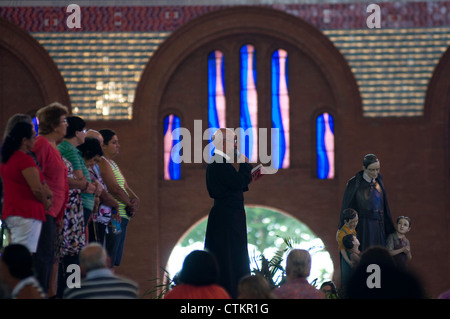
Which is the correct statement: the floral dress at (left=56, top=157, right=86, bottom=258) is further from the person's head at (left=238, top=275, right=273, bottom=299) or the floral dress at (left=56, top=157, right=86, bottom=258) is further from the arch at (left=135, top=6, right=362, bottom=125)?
the arch at (left=135, top=6, right=362, bottom=125)

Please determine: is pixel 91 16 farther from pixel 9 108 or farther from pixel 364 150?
pixel 364 150

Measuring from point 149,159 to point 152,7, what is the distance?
333cm

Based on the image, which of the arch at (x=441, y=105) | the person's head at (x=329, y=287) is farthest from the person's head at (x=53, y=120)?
the arch at (x=441, y=105)

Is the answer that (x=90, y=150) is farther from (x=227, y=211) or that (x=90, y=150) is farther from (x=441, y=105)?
(x=441, y=105)

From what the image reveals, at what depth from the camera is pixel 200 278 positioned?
6.90 m

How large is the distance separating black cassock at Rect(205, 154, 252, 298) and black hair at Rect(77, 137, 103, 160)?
1.28m

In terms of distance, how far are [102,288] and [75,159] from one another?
2663mm

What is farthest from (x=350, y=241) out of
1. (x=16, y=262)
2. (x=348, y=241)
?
(x=16, y=262)

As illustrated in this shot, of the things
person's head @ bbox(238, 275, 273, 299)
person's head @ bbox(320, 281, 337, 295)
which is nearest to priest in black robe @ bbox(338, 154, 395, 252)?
person's head @ bbox(320, 281, 337, 295)

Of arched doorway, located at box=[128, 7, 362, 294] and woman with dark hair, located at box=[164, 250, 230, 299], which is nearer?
woman with dark hair, located at box=[164, 250, 230, 299]

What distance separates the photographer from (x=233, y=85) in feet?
63.9

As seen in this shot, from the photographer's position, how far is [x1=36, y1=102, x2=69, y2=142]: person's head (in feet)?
27.8

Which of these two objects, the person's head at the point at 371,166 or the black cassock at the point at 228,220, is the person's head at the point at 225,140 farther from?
the person's head at the point at 371,166

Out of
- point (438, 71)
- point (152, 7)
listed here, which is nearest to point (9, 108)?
point (152, 7)
